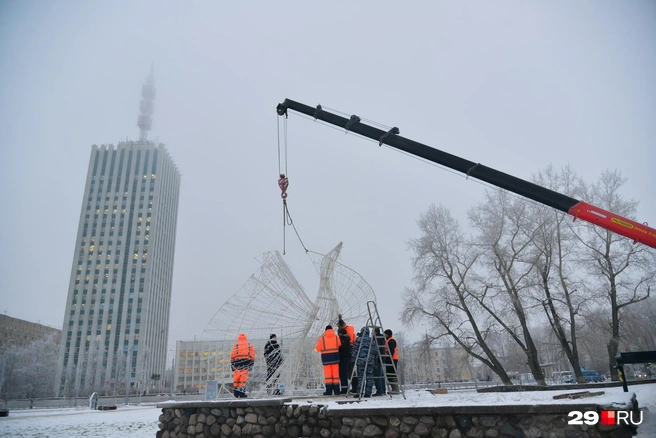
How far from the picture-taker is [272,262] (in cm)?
1092

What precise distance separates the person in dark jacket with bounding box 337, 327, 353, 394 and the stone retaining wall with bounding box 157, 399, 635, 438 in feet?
7.61

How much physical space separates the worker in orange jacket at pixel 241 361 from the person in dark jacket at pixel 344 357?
2249 millimetres

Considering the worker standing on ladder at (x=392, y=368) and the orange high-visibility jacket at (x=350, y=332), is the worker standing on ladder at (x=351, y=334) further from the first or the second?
the worker standing on ladder at (x=392, y=368)

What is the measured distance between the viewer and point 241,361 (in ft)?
34.1

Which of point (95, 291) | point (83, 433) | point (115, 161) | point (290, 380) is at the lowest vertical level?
point (83, 433)

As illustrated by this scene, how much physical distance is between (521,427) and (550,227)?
18.1m

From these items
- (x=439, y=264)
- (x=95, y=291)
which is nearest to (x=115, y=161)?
(x=95, y=291)

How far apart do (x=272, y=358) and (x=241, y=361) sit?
120cm

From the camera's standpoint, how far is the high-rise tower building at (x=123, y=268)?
96.3m

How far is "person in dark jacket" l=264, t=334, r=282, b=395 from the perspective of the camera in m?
10.7

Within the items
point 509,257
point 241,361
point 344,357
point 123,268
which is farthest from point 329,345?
point 123,268

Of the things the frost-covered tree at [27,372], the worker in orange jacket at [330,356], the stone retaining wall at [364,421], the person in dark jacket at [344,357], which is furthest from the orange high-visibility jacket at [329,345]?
the frost-covered tree at [27,372]

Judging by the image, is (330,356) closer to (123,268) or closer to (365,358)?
(365,358)

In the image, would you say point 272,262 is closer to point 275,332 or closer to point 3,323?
point 275,332
